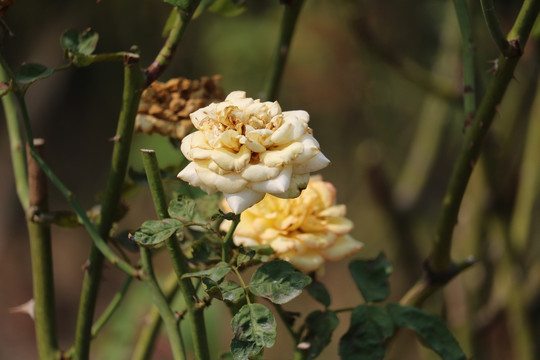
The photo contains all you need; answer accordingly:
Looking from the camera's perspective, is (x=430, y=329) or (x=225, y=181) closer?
(x=225, y=181)

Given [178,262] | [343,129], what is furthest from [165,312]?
[343,129]

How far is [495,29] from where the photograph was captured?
0.40m

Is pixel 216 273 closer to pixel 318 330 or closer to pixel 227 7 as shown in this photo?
pixel 318 330

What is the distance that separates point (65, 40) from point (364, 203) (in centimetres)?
140

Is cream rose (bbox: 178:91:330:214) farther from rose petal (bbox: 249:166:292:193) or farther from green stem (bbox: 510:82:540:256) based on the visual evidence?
green stem (bbox: 510:82:540:256)

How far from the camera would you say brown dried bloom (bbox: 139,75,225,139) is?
0.45 m

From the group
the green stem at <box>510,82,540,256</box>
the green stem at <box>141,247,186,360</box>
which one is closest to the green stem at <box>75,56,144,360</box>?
the green stem at <box>141,247,186,360</box>

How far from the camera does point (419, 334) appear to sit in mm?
437

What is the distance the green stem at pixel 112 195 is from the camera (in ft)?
1.32

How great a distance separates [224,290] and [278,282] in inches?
1.3

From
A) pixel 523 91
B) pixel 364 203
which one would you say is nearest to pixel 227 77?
pixel 364 203

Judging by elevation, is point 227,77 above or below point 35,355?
above

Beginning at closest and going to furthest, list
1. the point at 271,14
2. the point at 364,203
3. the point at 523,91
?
the point at 523,91 < the point at 271,14 < the point at 364,203

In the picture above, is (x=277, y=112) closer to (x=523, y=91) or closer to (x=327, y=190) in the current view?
(x=327, y=190)
